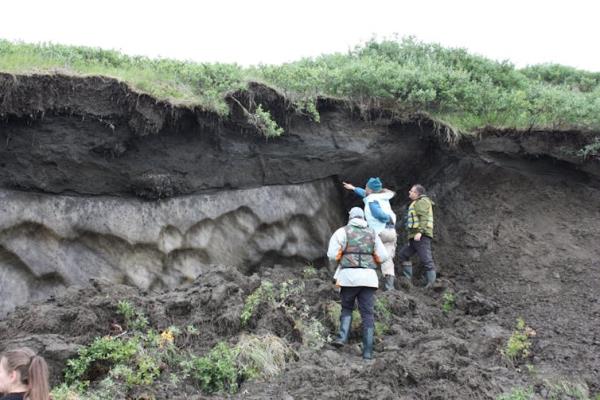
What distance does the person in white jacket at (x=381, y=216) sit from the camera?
10.3 meters

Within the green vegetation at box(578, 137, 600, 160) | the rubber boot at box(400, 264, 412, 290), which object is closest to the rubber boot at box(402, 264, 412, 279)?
the rubber boot at box(400, 264, 412, 290)

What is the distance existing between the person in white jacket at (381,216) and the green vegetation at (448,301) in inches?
32.7

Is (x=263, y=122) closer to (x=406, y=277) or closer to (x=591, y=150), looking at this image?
(x=406, y=277)

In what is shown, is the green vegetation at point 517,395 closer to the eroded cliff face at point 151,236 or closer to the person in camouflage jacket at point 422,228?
the person in camouflage jacket at point 422,228

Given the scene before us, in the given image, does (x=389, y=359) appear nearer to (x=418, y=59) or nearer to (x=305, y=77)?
(x=305, y=77)

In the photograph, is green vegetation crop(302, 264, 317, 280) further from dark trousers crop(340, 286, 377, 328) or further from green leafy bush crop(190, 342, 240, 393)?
green leafy bush crop(190, 342, 240, 393)

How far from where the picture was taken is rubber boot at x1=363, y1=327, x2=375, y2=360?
823 cm

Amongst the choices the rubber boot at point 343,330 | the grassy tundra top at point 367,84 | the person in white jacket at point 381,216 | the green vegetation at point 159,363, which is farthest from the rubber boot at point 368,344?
the grassy tundra top at point 367,84

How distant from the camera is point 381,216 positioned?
33.7ft

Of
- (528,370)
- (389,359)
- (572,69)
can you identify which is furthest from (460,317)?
(572,69)

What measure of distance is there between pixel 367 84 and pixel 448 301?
391cm

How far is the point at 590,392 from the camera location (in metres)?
8.02

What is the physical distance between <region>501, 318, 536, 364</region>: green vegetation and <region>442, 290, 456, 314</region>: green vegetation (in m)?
1.24

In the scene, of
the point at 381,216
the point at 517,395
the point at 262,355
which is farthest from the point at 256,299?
the point at 517,395
